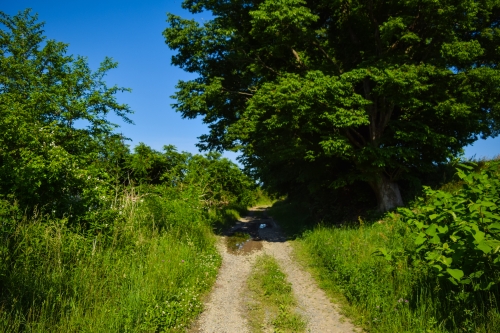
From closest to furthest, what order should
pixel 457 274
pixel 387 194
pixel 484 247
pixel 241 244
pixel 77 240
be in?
pixel 484 247 → pixel 457 274 → pixel 77 240 → pixel 387 194 → pixel 241 244

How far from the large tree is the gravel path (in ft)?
13.6

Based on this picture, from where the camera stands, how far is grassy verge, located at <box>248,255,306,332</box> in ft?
18.1

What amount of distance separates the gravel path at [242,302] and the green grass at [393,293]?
1.06 feet

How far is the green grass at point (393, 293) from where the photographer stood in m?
4.39

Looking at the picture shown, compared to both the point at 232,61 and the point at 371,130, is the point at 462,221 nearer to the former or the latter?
the point at 371,130

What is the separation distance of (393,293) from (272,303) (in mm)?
2365

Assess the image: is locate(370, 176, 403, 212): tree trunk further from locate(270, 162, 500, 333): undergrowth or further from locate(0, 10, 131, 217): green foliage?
locate(0, 10, 131, 217): green foliage

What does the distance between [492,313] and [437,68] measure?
28.9 ft

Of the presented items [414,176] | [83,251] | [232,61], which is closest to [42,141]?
[83,251]

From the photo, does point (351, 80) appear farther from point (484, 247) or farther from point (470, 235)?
point (484, 247)

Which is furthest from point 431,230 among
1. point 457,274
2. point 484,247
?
point 484,247

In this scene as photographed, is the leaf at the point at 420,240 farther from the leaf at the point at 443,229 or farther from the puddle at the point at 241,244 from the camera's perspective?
the puddle at the point at 241,244

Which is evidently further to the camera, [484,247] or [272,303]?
[272,303]

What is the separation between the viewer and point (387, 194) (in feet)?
41.5
